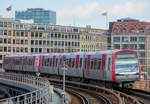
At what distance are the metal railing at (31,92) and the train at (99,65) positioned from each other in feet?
10.2

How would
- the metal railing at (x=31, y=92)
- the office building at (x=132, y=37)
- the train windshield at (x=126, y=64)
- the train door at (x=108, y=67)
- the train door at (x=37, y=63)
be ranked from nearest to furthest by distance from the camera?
the metal railing at (x=31, y=92) → the train windshield at (x=126, y=64) → the train door at (x=108, y=67) → the train door at (x=37, y=63) → the office building at (x=132, y=37)

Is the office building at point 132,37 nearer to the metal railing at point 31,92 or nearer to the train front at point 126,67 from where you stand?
the metal railing at point 31,92

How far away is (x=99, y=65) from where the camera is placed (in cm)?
4844

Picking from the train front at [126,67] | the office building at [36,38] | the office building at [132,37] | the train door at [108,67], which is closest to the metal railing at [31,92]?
the train door at [108,67]

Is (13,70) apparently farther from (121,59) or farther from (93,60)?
(121,59)

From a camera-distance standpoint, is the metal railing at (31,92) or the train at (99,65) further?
the train at (99,65)

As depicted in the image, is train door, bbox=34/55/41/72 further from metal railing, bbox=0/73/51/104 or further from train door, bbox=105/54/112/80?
train door, bbox=105/54/112/80

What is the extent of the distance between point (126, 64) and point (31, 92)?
19.4 metres

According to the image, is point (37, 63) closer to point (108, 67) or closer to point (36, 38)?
point (108, 67)

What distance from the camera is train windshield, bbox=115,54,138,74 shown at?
4409 centimetres

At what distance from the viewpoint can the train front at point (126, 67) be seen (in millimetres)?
43844

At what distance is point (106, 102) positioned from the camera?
35.7 m

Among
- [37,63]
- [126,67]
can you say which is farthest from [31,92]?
[37,63]

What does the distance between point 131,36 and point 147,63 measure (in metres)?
12.0
